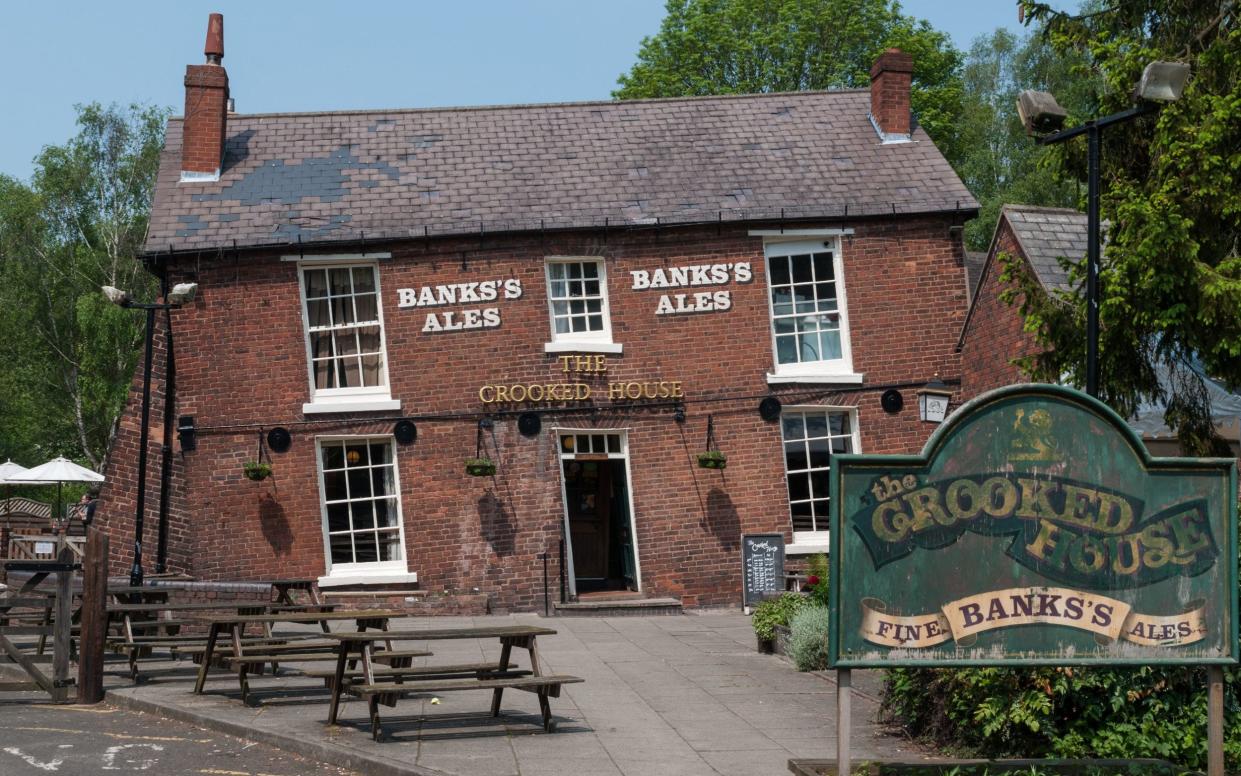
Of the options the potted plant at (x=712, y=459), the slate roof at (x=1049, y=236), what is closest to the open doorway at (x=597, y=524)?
the potted plant at (x=712, y=459)

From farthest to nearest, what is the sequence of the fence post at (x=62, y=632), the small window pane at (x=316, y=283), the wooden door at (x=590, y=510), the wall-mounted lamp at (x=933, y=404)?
the wooden door at (x=590, y=510)
the small window pane at (x=316, y=283)
the wall-mounted lamp at (x=933, y=404)
the fence post at (x=62, y=632)

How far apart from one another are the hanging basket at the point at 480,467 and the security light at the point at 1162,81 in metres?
11.0

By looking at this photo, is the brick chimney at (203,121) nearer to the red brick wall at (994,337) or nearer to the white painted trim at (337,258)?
the white painted trim at (337,258)

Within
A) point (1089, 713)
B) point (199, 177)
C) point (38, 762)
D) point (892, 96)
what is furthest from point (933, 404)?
point (199, 177)

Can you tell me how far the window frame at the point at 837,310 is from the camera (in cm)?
2102

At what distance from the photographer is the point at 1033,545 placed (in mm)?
8484

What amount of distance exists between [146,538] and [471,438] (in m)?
5.01

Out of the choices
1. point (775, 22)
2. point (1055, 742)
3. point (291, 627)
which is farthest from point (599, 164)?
point (775, 22)

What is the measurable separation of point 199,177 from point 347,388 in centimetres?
403

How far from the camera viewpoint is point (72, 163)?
4244cm

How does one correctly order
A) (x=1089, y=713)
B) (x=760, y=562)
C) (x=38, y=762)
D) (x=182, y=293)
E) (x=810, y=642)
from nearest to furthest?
1. (x=1089, y=713)
2. (x=38, y=762)
3. (x=810, y=642)
4. (x=182, y=293)
5. (x=760, y=562)

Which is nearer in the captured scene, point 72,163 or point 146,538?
point 146,538

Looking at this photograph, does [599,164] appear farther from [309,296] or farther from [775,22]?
[775,22]

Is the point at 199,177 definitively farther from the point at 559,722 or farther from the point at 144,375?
the point at 559,722
